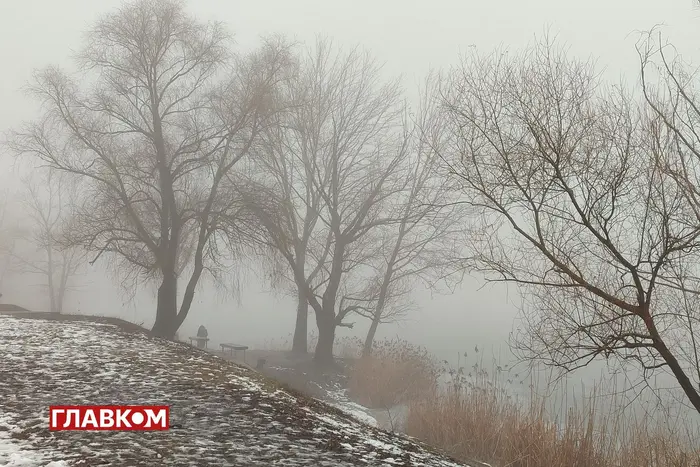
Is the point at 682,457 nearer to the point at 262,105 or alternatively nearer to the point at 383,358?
the point at 383,358

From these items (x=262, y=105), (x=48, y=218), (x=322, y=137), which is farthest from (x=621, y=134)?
(x=48, y=218)

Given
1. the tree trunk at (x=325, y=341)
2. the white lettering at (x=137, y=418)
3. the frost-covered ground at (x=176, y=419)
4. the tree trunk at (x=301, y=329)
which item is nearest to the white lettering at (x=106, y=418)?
the white lettering at (x=137, y=418)

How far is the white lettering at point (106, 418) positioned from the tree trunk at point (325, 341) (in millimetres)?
11348

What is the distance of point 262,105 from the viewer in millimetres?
14164

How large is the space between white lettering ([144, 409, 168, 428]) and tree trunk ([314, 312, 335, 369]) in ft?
36.5

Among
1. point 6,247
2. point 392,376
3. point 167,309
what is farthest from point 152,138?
point 6,247

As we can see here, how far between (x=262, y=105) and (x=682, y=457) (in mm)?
12278

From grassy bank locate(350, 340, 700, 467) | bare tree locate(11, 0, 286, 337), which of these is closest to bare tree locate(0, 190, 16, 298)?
bare tree locate(11, 0, 286, 337)

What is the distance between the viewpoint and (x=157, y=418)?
5297 millimetres

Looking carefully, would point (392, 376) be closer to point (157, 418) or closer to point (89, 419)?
point (157, 418)

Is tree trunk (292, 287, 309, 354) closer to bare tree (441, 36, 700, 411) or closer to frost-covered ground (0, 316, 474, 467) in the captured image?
frost-covered ground (0, 316, 474, 467)

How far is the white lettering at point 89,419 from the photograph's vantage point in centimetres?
504

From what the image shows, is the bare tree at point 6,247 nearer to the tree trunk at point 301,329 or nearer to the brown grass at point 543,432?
the tree trunk at point 301,329

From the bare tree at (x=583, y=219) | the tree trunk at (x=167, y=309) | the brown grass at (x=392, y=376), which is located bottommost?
the brown grass at (x=392, y=376)
